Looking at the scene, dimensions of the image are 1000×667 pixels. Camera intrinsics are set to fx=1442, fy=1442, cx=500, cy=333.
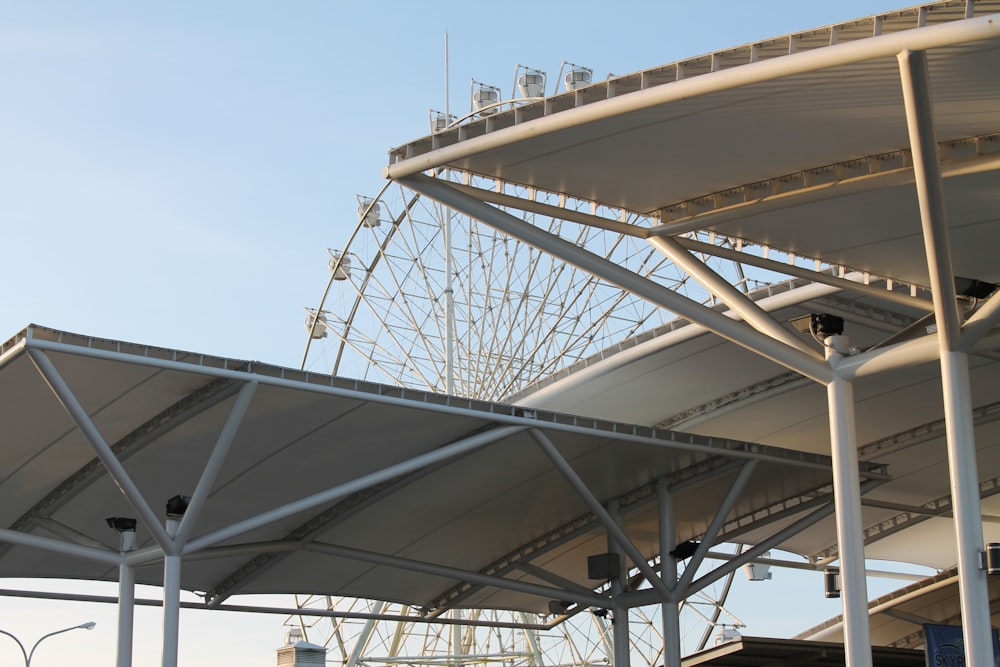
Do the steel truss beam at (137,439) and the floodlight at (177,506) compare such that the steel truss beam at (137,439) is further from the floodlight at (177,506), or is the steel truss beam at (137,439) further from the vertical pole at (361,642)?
the vertical pole at (361,642)

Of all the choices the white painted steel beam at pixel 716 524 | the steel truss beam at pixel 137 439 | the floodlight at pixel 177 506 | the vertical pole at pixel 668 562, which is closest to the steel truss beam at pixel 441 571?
the vertical pole at pixel 668 562

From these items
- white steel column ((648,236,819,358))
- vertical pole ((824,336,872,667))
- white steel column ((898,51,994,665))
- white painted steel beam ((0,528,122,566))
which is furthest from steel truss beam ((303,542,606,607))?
white steel column ((898,51,994,665))

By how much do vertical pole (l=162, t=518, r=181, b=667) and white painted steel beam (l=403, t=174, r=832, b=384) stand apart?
6684 millimetres

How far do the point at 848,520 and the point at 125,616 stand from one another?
1062 centimetres

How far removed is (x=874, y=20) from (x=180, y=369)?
397 inches

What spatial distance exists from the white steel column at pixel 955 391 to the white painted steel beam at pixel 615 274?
7.08 ft

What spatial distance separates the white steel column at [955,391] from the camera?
49.6ft

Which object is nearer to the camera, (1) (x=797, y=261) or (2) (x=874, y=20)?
(2) (x=874, y=20)

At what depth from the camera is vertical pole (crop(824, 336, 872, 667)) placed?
18.5m

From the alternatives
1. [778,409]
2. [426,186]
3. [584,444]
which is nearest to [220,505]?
[584,444]

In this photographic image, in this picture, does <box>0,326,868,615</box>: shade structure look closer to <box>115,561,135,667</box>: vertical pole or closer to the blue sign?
<box>115,561,135,667</box>: vertical pole

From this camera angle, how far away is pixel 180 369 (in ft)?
63.5

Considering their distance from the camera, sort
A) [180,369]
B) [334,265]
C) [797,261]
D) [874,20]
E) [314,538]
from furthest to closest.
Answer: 1. [334,265]
2. [797,261]
3. [314,538]
4. [180,369]
5. [874,20]

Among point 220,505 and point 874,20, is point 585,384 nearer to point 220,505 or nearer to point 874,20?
point 220,505
